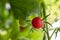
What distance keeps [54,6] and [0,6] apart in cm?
28

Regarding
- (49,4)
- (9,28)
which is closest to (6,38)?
(9,28)

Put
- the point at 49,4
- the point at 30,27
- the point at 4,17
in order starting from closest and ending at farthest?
the point at 4,17 → the point at 30,27 → the point at 49,4

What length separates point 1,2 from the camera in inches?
13.9

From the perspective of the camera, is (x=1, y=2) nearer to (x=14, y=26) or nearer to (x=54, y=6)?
(x=14, y=26)

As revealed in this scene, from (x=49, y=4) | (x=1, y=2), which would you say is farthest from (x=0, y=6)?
(x=49, y=4)

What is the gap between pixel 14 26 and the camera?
1.30 feet

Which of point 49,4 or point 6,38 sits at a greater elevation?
point 49,4

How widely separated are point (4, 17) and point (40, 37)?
0.17 metres

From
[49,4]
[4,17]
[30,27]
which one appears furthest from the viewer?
Result: [49,4]

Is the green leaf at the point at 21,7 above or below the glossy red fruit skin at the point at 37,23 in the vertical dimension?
above

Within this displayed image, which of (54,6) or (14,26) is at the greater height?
(54,6)

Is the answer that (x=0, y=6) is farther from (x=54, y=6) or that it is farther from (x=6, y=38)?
(x=54, y=6)

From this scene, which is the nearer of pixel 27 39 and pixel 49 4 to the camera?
pixel 27 39

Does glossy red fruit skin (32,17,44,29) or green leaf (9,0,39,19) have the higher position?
green leaf (9,0,39,19)
